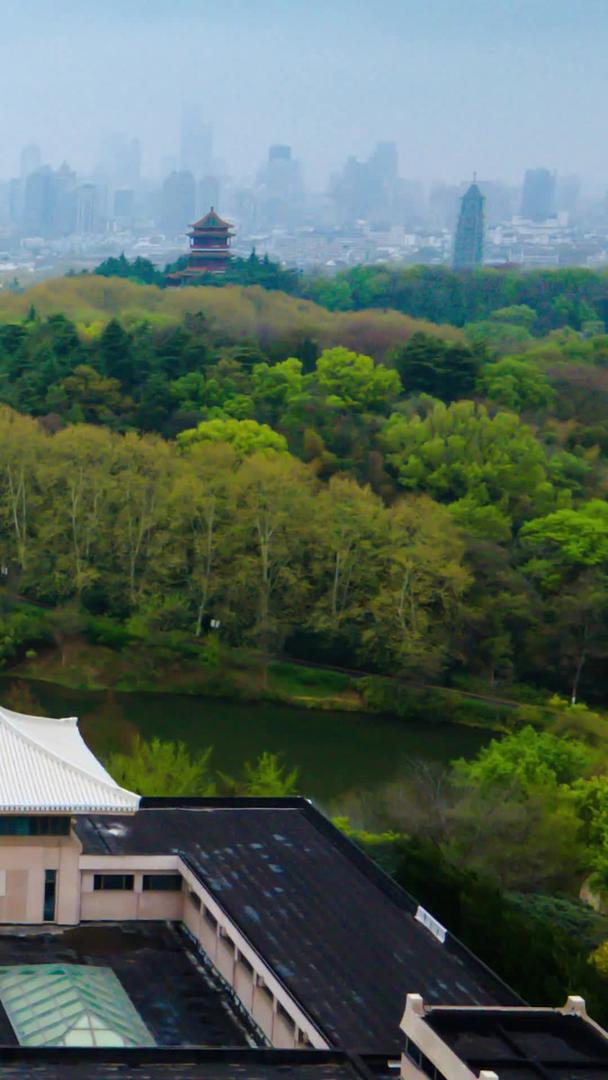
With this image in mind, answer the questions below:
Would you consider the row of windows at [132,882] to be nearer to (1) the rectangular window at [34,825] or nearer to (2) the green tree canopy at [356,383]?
(1) the rectangular window at [34,825]

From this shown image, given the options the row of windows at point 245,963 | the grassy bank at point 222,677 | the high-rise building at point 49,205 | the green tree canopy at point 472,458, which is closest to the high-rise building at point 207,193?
the high-rise building at point 49,205

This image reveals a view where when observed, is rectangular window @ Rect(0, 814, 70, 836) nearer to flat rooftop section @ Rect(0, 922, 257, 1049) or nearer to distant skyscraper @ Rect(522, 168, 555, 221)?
flat rooftop section @ Rect(0, 922, 257, 1049)

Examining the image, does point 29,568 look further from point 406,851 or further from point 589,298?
point 589,298

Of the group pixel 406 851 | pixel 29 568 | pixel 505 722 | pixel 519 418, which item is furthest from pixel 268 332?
pixel 406 851

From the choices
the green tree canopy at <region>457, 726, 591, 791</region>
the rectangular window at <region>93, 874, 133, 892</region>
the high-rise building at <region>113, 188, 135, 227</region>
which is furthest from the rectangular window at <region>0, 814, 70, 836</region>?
the high-rise building at <region>113, 188, 135, 227</region>

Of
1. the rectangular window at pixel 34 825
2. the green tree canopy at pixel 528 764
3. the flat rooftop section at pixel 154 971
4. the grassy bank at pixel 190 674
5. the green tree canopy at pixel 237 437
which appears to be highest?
the rectangular window at pixel 34 825
